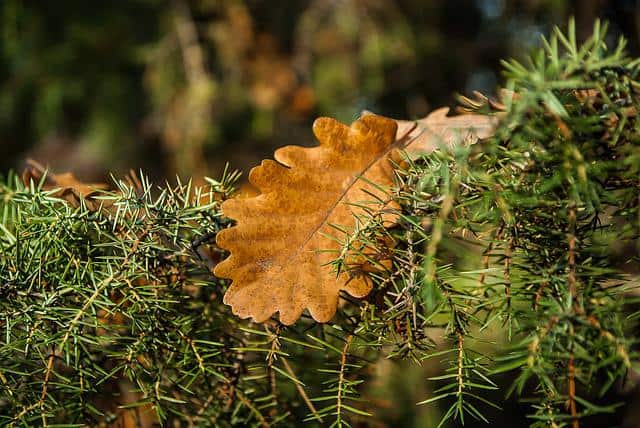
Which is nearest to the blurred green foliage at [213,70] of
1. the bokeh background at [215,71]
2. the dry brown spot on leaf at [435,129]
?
the bokeh background at [215,71]

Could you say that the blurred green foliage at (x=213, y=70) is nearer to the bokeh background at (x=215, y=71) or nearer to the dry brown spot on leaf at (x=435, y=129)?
the bokeh background at (x=215, y=71)

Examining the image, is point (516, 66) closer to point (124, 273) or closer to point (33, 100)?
point (124, 273)

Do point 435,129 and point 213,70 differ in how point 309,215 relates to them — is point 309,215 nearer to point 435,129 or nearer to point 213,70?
point 435,129

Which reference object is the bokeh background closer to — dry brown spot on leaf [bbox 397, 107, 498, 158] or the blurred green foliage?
the blurred green foliage

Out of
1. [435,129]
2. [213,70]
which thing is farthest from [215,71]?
[435,129]

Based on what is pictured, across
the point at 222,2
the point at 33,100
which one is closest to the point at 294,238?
the point at 222,2
